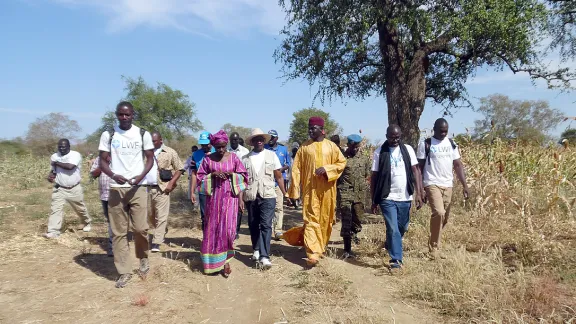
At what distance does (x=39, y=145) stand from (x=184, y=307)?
40414mm

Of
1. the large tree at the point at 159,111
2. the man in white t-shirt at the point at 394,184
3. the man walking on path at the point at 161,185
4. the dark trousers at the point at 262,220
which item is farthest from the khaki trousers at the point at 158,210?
the large tree at the point at 159,111

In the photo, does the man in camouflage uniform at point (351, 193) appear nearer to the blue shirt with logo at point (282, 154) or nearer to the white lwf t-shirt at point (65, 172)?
the blue shirt with logo at point (282, 154)

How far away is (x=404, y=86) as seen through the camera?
8312 millimetres

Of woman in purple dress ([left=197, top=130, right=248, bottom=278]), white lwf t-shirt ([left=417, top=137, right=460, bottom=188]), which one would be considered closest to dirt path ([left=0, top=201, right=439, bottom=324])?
woman in purple dress ([left=197, top=130, right=248, bottom=278])

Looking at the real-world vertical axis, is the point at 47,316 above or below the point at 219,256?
below

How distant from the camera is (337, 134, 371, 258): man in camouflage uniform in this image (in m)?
6.07

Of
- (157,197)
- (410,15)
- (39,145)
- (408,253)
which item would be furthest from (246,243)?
(39,145)

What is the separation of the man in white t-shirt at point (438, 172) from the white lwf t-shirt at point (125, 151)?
3914 millimetres

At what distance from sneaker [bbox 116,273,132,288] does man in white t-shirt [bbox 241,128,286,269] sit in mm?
1765

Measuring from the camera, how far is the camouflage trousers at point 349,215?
604 cm

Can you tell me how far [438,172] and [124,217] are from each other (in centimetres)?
426

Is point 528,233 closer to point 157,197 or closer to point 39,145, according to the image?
point 157,197

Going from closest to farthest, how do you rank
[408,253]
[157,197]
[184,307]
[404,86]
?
[184,307], [408,253], [157,197], [404,86]

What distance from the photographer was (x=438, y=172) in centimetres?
563
